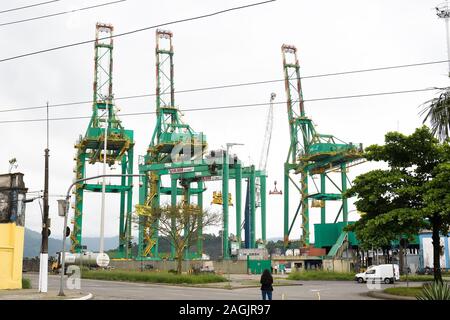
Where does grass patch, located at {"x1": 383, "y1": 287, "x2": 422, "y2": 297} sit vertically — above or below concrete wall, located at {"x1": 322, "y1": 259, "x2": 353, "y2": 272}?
above

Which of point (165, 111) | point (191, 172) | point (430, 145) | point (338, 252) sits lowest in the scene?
point (338, 252)

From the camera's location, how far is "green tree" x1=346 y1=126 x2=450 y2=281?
97.7 ft

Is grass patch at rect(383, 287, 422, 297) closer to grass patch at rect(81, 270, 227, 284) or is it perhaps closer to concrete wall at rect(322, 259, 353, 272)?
grass patch at rect(81, 270, 227, 284)

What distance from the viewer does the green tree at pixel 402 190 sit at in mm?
29766

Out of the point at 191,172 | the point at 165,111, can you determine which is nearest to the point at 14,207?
the point at 191,172

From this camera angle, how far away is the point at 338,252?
83250 mm

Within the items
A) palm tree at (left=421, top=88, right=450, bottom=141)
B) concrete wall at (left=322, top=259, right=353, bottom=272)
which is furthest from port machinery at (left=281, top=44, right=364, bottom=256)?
palm tree at (left=421, top=88, right=450, bottom=141)

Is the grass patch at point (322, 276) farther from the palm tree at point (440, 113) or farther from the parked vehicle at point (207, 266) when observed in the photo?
the palm tree at point (440, 113)

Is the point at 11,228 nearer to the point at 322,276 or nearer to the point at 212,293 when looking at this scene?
the point at 212,293

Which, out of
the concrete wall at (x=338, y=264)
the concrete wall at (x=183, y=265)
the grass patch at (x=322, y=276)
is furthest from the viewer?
the concrete wall at (x=338, y=264)

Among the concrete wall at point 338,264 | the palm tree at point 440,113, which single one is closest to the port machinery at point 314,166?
the concrete wall at point 338,264

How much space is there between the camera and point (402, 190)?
30500mm

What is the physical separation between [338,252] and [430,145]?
2128 inches
